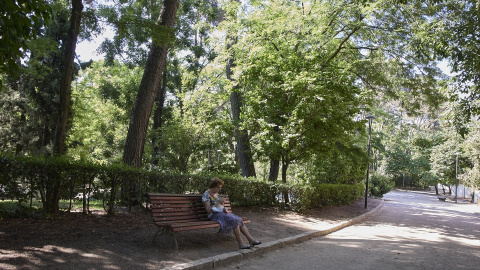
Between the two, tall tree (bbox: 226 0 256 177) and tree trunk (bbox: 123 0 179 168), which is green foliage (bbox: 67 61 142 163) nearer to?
tall tree (bbox: 226 0 256 177)

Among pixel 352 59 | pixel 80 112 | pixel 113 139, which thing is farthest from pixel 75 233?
pixel 113 139

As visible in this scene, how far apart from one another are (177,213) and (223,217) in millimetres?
876

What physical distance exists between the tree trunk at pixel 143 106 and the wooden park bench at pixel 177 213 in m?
3.48

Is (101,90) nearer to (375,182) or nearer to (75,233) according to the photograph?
(75,233)

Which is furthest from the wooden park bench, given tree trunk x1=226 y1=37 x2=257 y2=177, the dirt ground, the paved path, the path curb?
tree trunk x1=226 y1=37 x2=257 y2=177

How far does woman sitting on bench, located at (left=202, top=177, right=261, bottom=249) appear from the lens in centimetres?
645

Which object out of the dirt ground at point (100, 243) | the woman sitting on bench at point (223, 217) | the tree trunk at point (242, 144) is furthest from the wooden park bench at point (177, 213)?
the tree trunk at point (242, 144)

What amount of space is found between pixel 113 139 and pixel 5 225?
2105cm

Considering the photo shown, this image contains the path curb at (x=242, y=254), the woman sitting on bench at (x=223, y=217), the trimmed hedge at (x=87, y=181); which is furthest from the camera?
the woman sitting on bench at (x=223, y=217)

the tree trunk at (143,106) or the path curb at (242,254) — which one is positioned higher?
the tree trunk at (143,106)

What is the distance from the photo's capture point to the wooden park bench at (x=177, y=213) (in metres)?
5.91

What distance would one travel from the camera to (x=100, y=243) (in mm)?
5680

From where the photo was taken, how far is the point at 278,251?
7.07 metres

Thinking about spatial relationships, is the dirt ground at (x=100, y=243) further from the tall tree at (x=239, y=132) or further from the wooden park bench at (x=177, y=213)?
the tall tree at (x=239, y=132)
